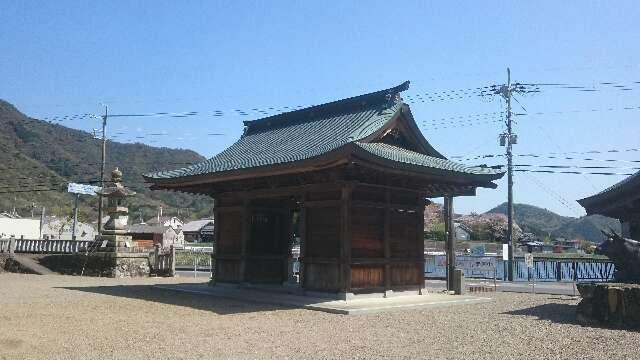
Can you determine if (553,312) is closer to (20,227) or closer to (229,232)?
(229,232)

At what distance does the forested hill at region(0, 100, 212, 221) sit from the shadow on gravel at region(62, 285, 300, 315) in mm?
57474

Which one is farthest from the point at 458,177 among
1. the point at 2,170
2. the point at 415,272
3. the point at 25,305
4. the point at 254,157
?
the point at 2,170

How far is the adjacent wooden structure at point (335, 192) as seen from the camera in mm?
14602

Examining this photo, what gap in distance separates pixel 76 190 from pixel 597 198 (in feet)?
A: 123

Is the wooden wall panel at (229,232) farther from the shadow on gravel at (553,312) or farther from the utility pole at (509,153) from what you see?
the utility pole at (509,153)

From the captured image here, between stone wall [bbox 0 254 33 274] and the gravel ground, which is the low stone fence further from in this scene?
the gravel ground

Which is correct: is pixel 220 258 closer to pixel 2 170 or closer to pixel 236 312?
pixel 236 312

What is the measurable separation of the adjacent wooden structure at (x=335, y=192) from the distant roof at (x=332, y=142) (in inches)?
2.0

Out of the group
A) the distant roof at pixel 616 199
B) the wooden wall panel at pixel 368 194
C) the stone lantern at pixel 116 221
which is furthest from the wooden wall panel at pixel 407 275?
the stone lantern at pixel 116 221

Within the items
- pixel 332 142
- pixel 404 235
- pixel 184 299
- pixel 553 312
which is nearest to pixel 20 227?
pixel 184 299

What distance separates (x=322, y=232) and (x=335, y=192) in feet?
4.11

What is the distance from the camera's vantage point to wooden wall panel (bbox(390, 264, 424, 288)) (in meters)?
16.0

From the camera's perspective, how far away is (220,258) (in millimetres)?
18844

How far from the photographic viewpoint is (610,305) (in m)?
11.8
